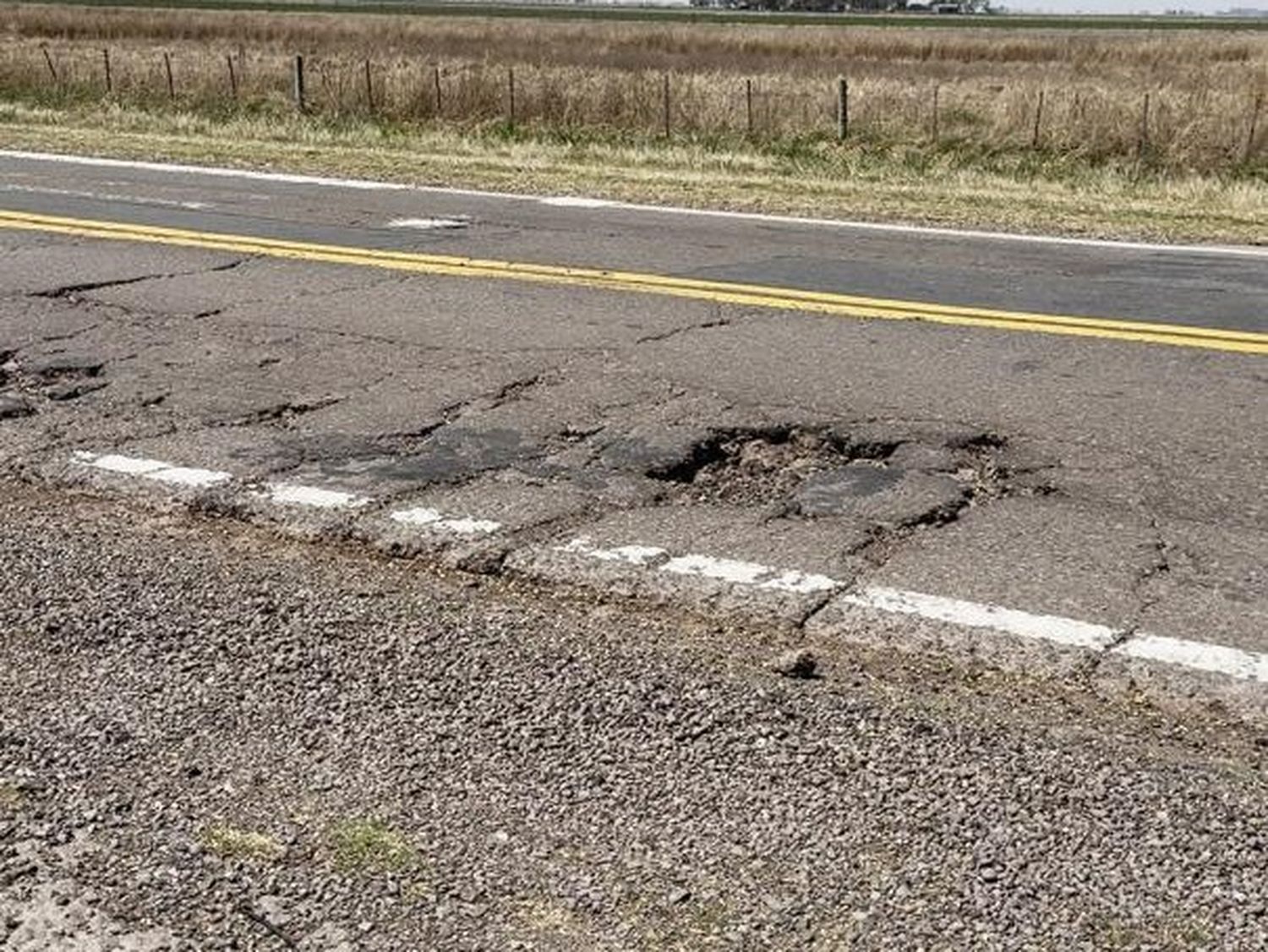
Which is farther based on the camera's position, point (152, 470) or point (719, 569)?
point (152, 470)

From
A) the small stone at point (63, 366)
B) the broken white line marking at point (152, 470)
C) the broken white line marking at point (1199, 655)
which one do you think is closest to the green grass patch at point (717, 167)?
the small stone at point (63, 366)

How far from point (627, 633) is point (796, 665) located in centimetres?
50

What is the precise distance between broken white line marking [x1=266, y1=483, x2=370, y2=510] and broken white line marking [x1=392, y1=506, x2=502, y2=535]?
0.20m

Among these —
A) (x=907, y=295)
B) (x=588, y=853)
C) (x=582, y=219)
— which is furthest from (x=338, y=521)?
(x=582, y=219)

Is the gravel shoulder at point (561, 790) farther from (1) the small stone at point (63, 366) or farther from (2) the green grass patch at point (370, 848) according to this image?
(1) the small stone at point (63, 366)

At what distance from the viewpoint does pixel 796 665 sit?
3.91 metres

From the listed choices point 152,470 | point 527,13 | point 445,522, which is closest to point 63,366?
point 152,470

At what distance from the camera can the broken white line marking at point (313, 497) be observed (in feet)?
17.0

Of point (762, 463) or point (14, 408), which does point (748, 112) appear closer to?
point (14, 408)

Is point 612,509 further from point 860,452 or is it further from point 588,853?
point 588,853

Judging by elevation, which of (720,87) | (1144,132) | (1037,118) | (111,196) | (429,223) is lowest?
(1144,132)

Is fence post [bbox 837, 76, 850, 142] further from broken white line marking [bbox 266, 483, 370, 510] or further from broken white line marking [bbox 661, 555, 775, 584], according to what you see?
broken white line marking [bbox 661, 555, 775, 584]

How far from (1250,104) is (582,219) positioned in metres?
14.4

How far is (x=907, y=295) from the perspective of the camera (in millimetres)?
8477
